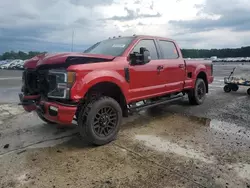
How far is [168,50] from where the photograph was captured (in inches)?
251

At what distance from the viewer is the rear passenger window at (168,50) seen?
244 inches

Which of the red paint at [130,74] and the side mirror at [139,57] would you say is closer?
the red paint at [130,74]

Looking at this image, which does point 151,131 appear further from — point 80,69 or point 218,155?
point 80,69

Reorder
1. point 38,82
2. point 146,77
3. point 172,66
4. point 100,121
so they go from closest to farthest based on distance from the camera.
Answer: point 100,121 → point 38,82 → point 146,77 → point 172,66

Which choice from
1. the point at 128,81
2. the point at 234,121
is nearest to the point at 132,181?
the point at 128,81

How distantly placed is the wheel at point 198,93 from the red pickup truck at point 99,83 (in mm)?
1619

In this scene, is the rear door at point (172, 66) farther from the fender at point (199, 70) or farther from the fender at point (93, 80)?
the fender at point (93, 80)

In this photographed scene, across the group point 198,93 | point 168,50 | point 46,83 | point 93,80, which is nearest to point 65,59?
point 93,80

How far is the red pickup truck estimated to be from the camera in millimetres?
4102

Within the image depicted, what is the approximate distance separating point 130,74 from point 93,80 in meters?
0.97

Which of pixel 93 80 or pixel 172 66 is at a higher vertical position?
pixel 172 66

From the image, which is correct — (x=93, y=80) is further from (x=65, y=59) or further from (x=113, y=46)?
(x=113, y=46)

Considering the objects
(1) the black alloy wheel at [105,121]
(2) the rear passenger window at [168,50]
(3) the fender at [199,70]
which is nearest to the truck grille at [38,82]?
(1) the black alloy wheel at [105,121]

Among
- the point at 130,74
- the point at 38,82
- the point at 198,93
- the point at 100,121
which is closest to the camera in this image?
the point at 100,121
